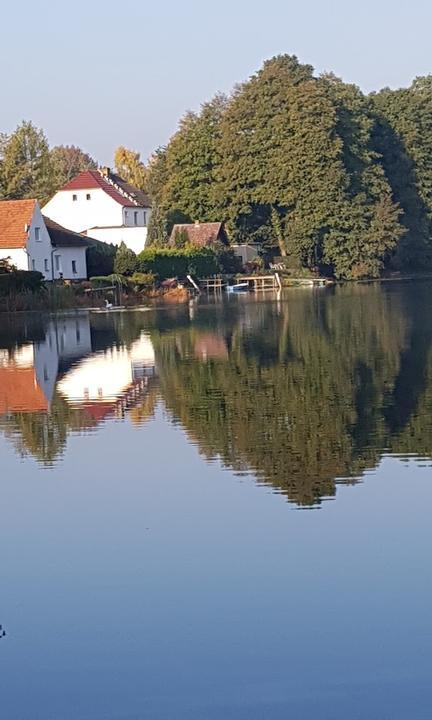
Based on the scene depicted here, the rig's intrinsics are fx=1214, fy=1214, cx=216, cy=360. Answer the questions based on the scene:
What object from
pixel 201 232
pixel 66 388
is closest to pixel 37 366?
pixel 66 388

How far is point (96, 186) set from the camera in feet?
286

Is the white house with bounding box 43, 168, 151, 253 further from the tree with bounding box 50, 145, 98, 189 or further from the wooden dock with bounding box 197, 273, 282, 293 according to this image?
the tree with bounding box 50, 145, 98, 189

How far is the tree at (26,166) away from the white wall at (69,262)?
31118 mm

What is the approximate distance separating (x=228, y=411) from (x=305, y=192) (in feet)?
232

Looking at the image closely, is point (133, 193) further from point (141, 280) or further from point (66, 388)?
point (66, 388)

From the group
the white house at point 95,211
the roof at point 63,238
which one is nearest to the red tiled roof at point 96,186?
the white house at point 95,211

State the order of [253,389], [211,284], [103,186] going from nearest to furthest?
[253,389] < [211,284] < [103,186]

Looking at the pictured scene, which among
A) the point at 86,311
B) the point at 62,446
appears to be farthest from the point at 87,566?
the point at 86,311

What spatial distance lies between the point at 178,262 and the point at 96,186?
16.3 metres

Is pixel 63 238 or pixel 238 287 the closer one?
pixel 63 238

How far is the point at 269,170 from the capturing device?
290 ft

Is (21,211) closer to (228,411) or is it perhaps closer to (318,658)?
(228,411)

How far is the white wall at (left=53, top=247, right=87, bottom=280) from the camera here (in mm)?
68000

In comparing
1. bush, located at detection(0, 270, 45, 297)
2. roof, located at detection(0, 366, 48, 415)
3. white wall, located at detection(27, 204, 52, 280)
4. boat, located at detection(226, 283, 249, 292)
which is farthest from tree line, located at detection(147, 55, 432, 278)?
roof, located at detection(0, 366, 48, 415)
